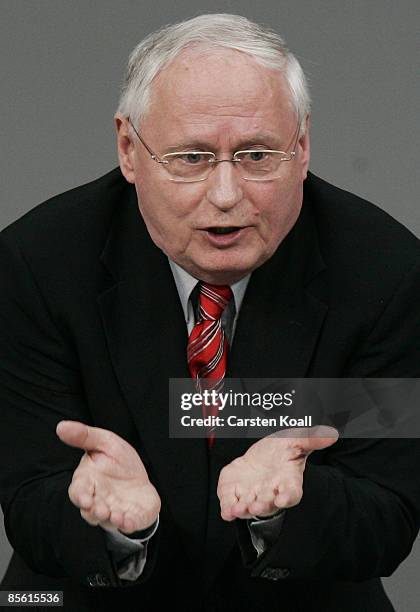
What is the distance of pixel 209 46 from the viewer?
9.87 feet

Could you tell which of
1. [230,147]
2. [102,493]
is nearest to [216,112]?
[230,147]

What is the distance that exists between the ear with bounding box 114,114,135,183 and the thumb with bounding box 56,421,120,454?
51 centimetres

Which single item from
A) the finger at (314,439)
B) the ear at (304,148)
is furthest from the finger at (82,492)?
the ear at (304,148)

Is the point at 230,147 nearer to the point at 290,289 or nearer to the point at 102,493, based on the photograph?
the point at 290,289

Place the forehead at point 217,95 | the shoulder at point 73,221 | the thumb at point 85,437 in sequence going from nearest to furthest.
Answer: the thumb at point 85,437 < the forehead at point 217,95 < the shoulder at point 73,221

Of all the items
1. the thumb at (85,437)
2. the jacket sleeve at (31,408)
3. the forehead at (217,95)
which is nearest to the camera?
the thumb at (85,437)

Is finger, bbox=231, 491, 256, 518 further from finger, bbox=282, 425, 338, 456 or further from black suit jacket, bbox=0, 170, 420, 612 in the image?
black suit jacket, bbox=0, 170, 420, 612

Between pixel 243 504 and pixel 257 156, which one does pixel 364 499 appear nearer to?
pixel 243 504

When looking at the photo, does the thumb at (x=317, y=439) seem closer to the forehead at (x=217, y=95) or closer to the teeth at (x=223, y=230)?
the teeth at (x=223, y=230)

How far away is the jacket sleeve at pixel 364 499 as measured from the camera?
2.98m

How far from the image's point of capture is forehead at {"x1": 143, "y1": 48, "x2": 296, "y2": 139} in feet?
9.74

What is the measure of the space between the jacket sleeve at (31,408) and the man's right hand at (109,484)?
0.77ft

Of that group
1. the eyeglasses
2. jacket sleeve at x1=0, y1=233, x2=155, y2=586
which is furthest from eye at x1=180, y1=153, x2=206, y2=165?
jacket sleeve at x1=0, y1=233, x2=155, y2=586

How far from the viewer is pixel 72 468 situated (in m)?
3.16
